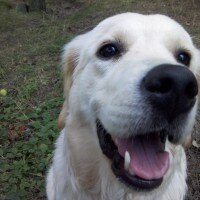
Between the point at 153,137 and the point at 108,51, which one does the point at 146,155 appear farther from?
the point at 108,51

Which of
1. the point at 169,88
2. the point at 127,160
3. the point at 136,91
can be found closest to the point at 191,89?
the point at 169,88

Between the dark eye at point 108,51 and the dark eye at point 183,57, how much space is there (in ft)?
1.29

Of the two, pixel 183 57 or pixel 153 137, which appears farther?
pixel 183 57

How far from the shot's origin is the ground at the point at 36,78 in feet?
14.1

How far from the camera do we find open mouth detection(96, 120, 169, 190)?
2531mm

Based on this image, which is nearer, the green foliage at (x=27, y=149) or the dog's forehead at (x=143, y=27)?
the dog's forehead at (x=143, y=27)

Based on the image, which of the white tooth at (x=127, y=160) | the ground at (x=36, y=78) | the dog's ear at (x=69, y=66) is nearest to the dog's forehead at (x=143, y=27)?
the dog's ear at (x=69, y=66)

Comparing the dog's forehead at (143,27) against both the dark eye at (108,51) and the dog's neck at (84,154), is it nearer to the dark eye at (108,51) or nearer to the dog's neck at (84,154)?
the dark eye at (108,51)

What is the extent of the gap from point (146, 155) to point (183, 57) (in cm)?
74

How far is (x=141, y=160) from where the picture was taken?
259cm

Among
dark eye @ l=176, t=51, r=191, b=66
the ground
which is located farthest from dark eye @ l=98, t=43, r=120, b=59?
the ground

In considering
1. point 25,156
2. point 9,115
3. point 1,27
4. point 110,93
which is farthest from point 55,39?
point 110,93

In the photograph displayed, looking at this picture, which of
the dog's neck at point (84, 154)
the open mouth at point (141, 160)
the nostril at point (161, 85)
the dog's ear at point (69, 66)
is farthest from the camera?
the dog's ear at point (69, 66)

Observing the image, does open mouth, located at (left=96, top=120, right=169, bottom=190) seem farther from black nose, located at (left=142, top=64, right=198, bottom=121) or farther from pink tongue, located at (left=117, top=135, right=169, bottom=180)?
black nose, located at (left=142, top=64, right=198, bottom=121)
